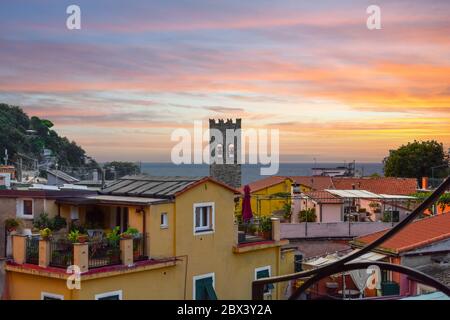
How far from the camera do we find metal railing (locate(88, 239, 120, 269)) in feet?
44.6

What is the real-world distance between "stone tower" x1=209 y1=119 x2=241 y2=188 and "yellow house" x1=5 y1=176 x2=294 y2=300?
5605cm

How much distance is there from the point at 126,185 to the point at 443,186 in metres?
15.0

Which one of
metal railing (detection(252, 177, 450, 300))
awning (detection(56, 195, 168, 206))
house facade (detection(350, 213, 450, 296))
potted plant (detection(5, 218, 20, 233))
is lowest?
house facade (detection(350, 213, 450, 296))

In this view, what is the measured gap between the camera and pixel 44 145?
5766cm

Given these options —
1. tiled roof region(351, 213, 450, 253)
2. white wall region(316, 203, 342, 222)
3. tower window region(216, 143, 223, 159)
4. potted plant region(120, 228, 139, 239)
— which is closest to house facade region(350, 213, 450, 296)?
tiled roof region(351, 213, 450, 253)

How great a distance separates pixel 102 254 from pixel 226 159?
206 ft

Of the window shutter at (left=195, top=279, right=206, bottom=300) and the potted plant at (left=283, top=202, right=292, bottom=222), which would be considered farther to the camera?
the potted plant at (left=283, top=202, right=292, bottom=222)

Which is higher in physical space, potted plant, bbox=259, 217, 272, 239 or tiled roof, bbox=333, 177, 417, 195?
tiled roof, bbox=333, 177, 417, 195

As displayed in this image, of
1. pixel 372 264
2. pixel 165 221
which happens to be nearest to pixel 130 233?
pixel 165 221

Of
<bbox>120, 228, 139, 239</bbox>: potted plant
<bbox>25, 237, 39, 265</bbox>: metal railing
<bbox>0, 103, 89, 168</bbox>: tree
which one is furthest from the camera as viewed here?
<bbox>0, 103, 89, 168</bbox>: tree

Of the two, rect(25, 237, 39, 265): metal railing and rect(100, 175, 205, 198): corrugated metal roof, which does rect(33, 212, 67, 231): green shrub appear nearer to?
rect(25, 237, 39, 265): metal railing

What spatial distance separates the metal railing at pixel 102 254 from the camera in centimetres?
1359

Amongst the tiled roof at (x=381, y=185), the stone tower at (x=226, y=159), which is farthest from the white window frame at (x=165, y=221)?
the stone tower at (x=226, y=159)

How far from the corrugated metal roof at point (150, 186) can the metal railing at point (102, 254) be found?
83.5 inches
